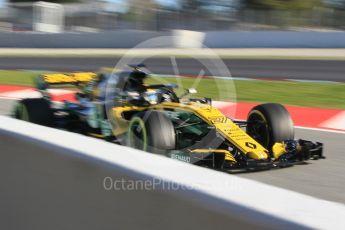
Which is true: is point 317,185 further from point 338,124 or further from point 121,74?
point 338,124

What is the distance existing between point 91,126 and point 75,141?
12.5 feet

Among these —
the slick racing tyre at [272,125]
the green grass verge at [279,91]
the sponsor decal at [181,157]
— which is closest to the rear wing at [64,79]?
the green grass verge at [279,91]

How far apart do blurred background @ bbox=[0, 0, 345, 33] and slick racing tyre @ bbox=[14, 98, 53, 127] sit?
2577cm

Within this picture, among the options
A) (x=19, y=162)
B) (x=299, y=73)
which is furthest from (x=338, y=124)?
(x=299, y=73)

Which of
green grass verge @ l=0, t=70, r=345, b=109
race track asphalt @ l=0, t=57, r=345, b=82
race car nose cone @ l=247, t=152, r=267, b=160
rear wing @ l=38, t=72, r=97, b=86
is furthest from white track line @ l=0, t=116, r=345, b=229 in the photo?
race track asphalt @ l=0, t=57, r=345, b=82

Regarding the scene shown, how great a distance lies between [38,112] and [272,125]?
284cm

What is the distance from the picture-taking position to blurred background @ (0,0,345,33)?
3158cm

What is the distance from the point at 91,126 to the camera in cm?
629

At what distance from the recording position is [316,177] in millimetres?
4738

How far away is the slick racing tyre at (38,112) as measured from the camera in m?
6.38

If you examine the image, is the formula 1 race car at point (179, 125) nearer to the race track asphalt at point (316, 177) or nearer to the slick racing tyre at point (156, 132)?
the slick racing tyre at point (156, 132)

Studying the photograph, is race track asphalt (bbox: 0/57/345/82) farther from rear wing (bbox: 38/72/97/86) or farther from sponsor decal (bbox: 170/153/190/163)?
sponsor decal (bbox: 170/153/190/163)

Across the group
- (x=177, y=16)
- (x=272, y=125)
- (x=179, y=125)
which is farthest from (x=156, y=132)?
(x=177, y=16)

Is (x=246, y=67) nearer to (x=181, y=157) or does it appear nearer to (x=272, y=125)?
(x=272, y=125)
